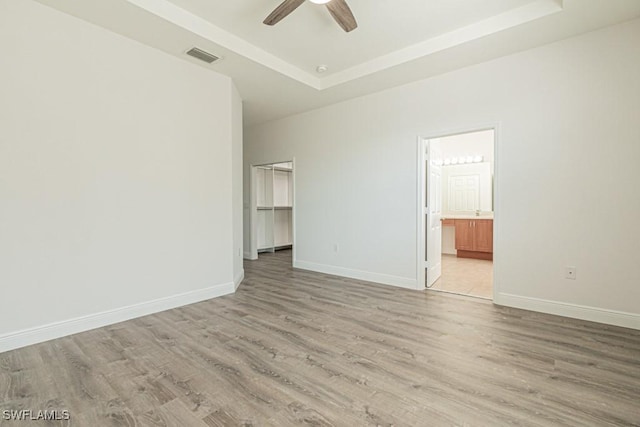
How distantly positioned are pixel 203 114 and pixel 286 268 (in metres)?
2.96

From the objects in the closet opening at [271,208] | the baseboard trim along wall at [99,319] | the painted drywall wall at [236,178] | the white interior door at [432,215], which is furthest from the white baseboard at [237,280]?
the white interior door at [432,215]

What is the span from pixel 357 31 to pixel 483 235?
4.85m

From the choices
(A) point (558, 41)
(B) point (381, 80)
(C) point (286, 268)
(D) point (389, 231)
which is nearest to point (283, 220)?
(C) point (286, 268)

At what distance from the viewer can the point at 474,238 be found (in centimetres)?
636

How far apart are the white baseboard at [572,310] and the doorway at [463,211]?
0.93m

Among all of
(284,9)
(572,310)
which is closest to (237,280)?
(284,9)

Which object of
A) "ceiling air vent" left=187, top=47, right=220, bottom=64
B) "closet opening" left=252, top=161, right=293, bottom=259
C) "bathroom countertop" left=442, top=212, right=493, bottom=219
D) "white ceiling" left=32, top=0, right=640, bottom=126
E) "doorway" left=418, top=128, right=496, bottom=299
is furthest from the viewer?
"closet opening" left=252, top=161, right=293, bottom=259

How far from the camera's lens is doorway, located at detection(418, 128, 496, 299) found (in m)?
4.52

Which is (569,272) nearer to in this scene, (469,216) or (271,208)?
(469,216)

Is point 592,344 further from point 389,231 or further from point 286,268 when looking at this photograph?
point 286,268

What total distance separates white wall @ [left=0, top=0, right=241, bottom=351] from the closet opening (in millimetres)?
2715

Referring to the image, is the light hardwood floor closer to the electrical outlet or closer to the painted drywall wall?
the electrical outlet

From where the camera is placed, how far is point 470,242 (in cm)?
641

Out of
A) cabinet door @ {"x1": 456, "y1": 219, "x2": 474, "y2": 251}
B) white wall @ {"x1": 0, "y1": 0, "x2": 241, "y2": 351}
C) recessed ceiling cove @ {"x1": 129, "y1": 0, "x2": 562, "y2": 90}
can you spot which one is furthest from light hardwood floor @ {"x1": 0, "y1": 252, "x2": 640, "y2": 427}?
cabinet door @ {"x1": 456, "y1": 219, "x2": 474, "y2": 251}
